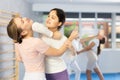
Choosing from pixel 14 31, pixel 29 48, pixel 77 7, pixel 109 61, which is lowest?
pixel 109 61

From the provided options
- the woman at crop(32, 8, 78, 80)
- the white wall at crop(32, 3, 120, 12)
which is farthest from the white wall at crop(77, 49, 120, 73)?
the woman at crop(32, 8, 78, 80)

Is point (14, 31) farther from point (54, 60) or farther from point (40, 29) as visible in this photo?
point (54, 60)

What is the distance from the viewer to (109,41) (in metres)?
8.97

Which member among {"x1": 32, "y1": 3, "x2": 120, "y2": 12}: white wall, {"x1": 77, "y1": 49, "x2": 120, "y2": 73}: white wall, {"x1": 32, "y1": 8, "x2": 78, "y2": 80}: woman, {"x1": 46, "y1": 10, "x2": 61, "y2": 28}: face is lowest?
{"x1": 77, "y1": 49, "x2": 120, "y2": 73}: white wall

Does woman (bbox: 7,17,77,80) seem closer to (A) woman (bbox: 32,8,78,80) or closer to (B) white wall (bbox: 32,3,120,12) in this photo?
(A) woman (bbox: 32,8,78,80)

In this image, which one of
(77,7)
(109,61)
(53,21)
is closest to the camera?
(53,21)

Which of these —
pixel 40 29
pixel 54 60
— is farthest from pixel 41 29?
pixel 54 60

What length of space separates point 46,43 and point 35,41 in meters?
0.11

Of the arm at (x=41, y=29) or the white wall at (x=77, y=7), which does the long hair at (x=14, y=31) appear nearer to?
the arm at (x=41, y=29)

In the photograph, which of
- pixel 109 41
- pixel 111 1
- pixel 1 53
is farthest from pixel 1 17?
pixel 109 41

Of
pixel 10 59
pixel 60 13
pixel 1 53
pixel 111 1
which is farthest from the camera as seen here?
pixel 111 1

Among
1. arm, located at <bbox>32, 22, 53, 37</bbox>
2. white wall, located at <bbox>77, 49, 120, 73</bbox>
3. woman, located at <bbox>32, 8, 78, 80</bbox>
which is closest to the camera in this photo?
arm, located at <bbox>32, 22, 53, 37</bbox>

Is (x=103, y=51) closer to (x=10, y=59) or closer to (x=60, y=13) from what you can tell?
(x=10, y=59)

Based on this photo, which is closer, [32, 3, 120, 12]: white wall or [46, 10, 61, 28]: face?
[46, 10, 61, 28]: face
